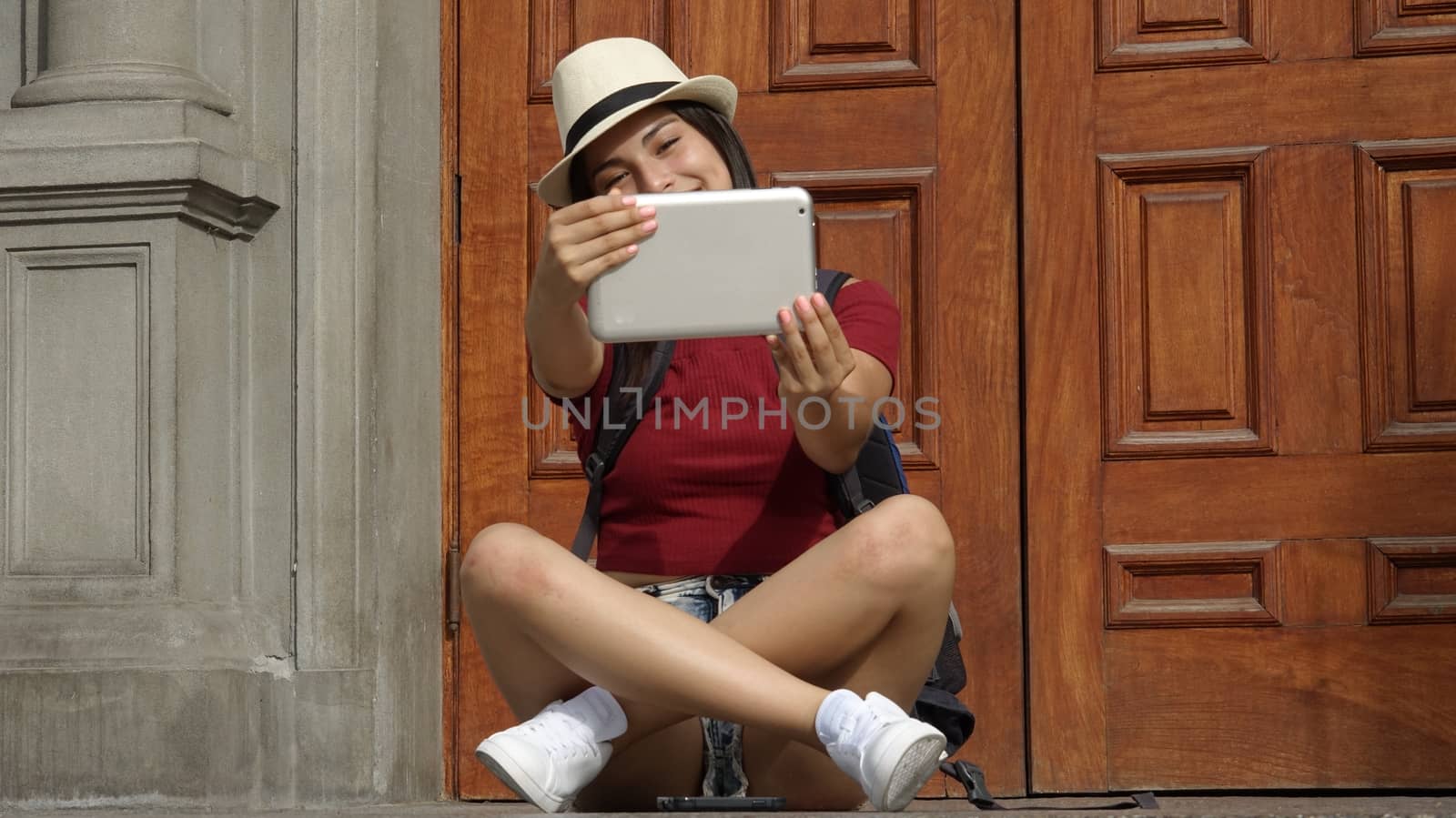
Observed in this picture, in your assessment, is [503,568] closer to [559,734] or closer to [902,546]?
[559,734]

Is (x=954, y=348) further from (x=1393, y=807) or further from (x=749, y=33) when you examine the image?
(x=1393, y=807)

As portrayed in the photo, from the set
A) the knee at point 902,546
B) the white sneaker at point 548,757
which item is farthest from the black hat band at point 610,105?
the white sneaker at point 548,757

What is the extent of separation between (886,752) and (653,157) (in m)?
1.06

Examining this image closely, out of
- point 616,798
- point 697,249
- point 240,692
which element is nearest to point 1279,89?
point 697,249

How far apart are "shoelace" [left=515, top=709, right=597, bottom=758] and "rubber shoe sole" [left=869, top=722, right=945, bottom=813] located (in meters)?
0.42

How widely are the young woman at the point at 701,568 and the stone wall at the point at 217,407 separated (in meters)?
1.18

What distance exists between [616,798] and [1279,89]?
7.41 ft

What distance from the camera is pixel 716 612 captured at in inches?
106

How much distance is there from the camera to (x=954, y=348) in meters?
3.98

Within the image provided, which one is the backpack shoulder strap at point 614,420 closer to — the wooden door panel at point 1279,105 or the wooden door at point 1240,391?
the wooden door at point 1240,391

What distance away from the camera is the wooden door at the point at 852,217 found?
3.95m

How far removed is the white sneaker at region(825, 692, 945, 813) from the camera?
221 centimetres

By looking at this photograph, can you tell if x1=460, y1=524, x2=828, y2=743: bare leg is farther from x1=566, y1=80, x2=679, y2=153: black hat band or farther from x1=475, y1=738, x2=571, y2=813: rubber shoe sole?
x1=566, y1=80, x2=679, y2=153: black hat band

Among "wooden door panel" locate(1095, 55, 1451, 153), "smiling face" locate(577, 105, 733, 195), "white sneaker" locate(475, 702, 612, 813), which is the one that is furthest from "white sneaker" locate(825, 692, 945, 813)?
"wooden door panel" locate(1095, 55, 1451, 153)
